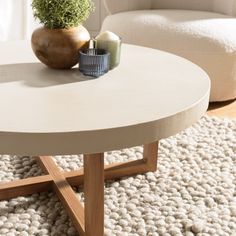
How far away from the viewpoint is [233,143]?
1909 mm

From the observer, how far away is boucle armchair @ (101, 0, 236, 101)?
7.00 ft

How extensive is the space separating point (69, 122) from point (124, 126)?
11 centimetres

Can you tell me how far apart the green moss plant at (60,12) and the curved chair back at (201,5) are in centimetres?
141

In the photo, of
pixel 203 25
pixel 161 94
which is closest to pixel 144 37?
pixel 203 25

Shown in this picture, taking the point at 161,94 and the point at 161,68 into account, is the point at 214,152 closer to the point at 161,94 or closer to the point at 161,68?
the point at 161,68

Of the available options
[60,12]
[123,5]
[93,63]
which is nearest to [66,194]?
[93,63]

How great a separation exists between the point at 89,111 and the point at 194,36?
1.25 metres

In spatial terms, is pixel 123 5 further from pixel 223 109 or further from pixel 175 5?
pixel 223 109

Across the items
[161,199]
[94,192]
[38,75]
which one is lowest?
[161,199]

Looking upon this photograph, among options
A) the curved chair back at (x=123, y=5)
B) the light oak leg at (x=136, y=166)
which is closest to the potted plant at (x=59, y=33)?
the light oak leg at (x=136, y=166)

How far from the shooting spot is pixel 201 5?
2629 millimetres

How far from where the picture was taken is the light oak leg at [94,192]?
111 centimetres

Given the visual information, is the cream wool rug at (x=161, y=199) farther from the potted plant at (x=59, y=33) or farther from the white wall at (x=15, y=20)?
the white wall at (x=15, y=20)

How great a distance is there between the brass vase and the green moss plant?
0.07 feet
